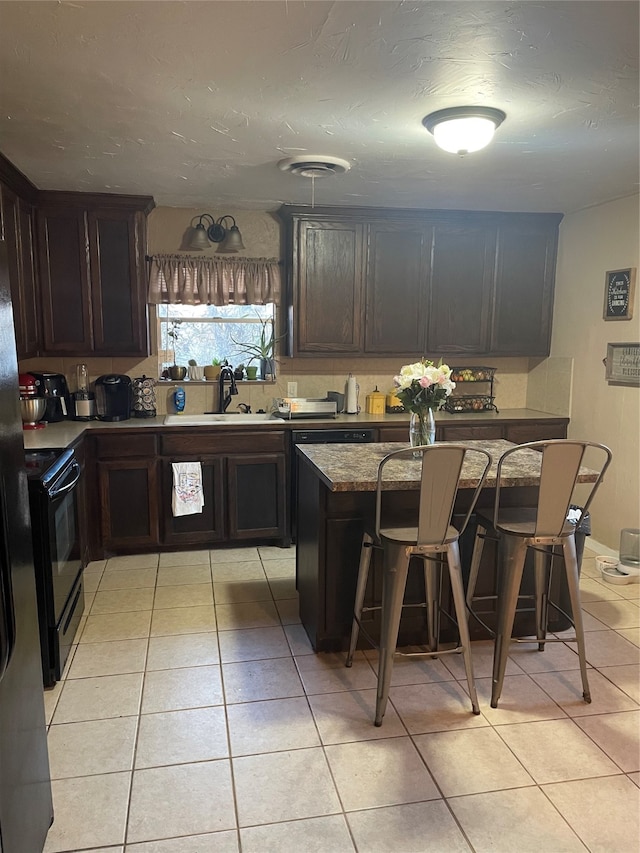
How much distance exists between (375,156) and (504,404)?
2623mm

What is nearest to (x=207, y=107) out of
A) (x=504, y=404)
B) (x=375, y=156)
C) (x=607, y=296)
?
(x=375, y=156)

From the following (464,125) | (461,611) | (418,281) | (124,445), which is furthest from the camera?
(418,281)

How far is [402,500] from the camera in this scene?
2670 mm

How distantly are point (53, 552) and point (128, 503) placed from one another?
144 cm

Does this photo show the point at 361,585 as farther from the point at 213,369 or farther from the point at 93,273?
the point at 93,273

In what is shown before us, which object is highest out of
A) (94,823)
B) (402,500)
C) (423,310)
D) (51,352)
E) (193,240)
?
(193,240)

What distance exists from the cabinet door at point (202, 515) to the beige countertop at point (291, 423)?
0.91 ft

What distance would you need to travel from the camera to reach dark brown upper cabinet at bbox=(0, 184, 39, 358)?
3.37 meters

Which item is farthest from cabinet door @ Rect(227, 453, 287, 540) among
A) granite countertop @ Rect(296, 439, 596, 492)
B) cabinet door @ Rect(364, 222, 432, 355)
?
cabinet door @ Rect(364, 222, 432, 355)

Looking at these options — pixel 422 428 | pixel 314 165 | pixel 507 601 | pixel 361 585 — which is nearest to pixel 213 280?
pixel 314 165

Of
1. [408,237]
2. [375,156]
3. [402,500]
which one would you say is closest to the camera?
[402,500]

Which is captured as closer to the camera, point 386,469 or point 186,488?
point 386,469

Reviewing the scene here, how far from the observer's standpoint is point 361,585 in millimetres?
2580

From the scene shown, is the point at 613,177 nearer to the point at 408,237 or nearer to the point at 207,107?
the point at 408,237
